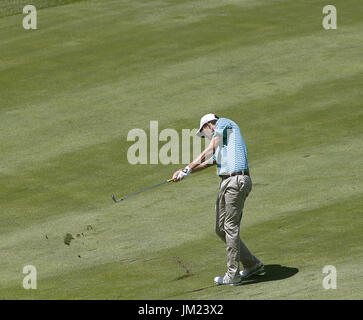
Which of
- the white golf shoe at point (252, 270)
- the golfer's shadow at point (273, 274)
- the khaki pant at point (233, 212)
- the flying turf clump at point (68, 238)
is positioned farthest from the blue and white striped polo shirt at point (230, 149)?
the flying turf clump at point (68, 238)

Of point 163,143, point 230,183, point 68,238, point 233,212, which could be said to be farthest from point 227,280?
point 163,143

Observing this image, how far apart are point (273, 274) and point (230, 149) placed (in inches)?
70.4

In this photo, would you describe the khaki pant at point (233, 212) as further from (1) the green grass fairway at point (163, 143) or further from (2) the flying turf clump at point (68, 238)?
(2) the flying turf clump at point (68, 238)

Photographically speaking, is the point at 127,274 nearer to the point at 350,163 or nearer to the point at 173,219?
the point at 173,219

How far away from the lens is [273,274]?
39.8 feet

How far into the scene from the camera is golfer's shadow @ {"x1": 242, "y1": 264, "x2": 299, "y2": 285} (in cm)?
1194

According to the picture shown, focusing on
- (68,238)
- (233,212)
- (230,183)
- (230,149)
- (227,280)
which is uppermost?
(230,149)

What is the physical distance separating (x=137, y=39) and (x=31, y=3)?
5717 millimetres

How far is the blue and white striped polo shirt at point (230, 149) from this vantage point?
11953 mm

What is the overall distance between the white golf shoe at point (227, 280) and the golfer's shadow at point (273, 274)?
0.13 metres

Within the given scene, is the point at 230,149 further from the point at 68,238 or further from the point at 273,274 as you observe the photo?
the point at 68,238
